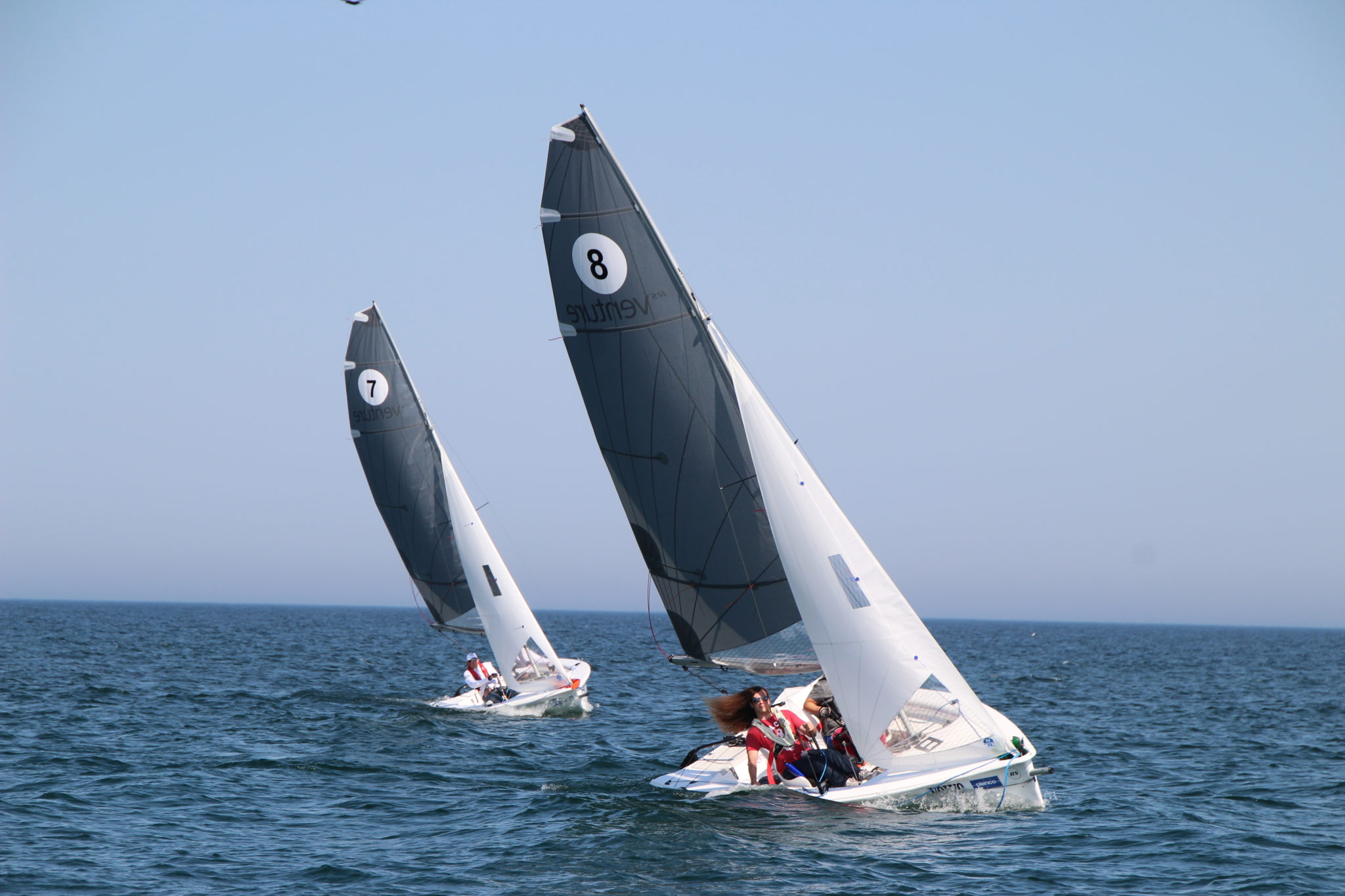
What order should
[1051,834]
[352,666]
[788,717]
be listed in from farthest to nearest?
[352,666] < [788,717] < [1051,834]

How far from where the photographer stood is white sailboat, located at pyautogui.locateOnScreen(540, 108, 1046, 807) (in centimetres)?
1390

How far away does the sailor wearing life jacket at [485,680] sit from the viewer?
26.1 metres

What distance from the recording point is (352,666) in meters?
44.2

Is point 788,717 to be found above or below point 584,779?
above

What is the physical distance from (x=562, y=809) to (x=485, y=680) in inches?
466

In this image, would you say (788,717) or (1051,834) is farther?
(788,717)

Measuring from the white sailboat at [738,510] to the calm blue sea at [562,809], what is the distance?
0.88 m

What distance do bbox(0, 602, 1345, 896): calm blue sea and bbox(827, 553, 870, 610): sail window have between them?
2.61 m

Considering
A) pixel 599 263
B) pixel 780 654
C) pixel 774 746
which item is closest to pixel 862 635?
pixel 780 654

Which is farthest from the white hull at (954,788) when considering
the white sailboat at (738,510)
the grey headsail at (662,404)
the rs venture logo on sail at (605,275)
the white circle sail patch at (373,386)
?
the white circle sail patch at (373,386)

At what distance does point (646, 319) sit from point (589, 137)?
2535 millimetres

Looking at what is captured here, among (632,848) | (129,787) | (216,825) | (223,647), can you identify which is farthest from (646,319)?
(223,647)

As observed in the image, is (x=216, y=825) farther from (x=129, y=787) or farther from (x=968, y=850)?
(x=968, y=850)

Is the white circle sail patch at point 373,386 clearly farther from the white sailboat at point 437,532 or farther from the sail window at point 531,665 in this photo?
the sail window at point 531,665
